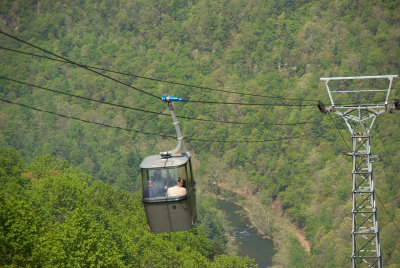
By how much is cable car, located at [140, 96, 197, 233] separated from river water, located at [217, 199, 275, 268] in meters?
63.0

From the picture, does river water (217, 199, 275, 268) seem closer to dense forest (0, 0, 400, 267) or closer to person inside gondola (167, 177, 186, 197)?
dense forest (0, 0, 400, 267)

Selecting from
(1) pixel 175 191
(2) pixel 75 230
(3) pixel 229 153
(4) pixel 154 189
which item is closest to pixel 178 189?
(1) pixel 175 191

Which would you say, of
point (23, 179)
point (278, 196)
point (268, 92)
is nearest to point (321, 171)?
point (278, 196)

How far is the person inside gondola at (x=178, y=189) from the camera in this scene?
1210 inches

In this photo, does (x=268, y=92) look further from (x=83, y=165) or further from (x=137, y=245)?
(x=137, y=245)

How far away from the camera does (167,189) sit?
30.7m

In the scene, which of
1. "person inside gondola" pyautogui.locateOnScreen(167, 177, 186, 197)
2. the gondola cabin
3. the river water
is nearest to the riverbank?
the river water

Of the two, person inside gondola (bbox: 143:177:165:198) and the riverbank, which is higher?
person inside gondola (bbox: 143:177:165:198)

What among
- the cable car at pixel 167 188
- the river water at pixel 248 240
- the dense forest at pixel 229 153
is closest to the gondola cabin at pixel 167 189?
the cable car at pixel 167 188

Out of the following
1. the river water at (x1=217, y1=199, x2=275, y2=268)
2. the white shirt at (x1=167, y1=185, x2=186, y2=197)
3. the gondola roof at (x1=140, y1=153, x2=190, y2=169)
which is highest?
the gondola roof at (x1=140, y1=153, x2=190, y2=169)

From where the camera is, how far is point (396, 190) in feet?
325

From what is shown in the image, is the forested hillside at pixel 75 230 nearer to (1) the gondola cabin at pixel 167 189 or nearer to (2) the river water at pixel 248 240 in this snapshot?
(1) the gondola cabin at pixel 167 189

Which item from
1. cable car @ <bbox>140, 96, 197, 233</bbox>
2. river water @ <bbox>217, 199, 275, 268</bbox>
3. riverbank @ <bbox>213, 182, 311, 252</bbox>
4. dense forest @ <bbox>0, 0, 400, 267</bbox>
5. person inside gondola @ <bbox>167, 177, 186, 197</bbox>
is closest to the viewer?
cable car @ <bbox>140, 96, 197, 233</bbox>

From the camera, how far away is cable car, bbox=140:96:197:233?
30391 mm
